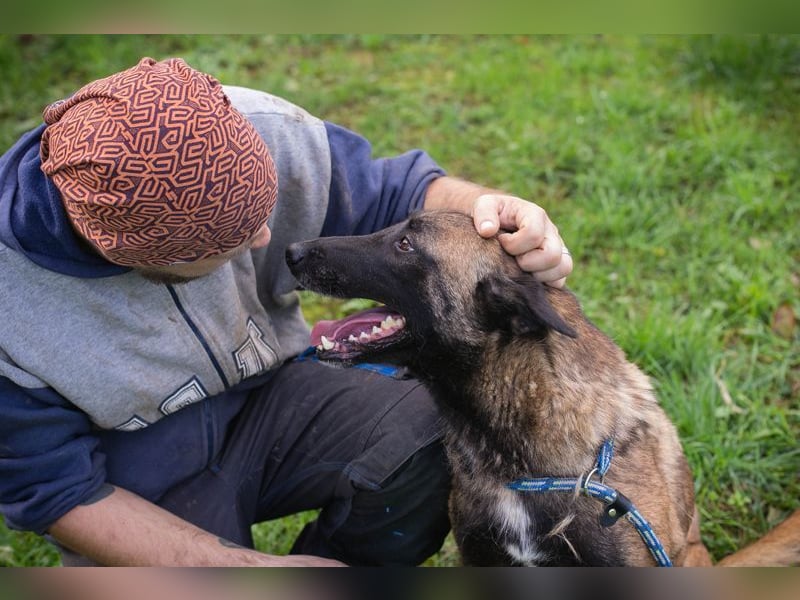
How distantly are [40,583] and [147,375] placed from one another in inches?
55.1

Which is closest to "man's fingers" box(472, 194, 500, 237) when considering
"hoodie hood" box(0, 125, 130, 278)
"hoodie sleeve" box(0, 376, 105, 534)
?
"hoodie hood" box(0, 125, 130, 278)

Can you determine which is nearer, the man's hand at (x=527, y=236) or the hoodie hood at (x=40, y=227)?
the hoodie hood at (x=40, y=227)

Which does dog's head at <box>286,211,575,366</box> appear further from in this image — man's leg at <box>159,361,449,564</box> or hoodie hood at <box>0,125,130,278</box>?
hoodie hood at <box>0,125,130,278</box>

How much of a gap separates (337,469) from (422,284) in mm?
809

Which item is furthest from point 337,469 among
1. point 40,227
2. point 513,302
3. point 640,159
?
point 640,159

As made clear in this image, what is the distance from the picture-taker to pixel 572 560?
2.45m

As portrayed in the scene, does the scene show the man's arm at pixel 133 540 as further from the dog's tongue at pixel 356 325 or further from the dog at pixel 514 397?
the dog's tongue at pixel 356 325

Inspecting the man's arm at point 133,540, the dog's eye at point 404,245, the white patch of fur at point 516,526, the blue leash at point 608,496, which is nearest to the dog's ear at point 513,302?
the dog's eye at point 404,245

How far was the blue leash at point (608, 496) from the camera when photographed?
233 cm

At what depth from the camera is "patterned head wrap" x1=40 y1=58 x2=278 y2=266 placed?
2.00m
